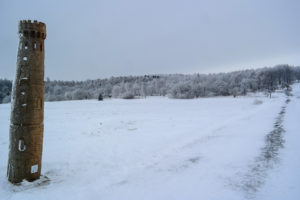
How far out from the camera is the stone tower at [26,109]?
256 inches

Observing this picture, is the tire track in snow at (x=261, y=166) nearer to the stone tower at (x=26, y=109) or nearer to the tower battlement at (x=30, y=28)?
the stone tower at (x=26, y=109)

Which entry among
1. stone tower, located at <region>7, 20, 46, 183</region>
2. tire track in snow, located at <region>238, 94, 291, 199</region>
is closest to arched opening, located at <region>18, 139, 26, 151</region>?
stone tower, located at <region>7, 20, 46, 183</region>

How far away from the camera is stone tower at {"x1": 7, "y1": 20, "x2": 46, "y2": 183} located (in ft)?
21.3

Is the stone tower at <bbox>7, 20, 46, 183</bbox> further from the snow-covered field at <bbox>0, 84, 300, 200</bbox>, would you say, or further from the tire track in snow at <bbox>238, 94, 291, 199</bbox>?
the tire track in snow at <bbox>238, 94, 291, 199</bbox>

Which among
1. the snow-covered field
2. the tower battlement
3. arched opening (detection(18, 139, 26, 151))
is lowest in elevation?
the snow-covered field

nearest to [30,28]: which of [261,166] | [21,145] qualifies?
[21,145]

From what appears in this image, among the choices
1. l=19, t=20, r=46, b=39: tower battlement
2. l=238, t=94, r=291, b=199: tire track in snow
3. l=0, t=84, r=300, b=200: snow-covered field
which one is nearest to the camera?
l=0, t=84, r=300, b=200: snow-covered field

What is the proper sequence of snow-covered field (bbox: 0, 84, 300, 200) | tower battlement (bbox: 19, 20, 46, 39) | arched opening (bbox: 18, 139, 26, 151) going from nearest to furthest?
snow-covered field (bbox: 0, 84, 300, 200) < arched opening (bbox: 18, 139, 26, 151) < tower battlement (bbox: 19, 20, 46, 39)

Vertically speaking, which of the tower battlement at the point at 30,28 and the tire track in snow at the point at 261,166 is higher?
the tower battlement at the point at 30,28

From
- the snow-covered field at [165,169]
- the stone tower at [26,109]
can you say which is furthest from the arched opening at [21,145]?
the snow-covered field at [165,169]

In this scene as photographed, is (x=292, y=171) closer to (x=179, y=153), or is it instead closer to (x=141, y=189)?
(x=179, y=153)

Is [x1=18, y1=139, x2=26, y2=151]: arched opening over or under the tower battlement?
under

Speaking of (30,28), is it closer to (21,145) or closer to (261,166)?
(21,145)

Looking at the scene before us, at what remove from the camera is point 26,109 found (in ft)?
21.5
